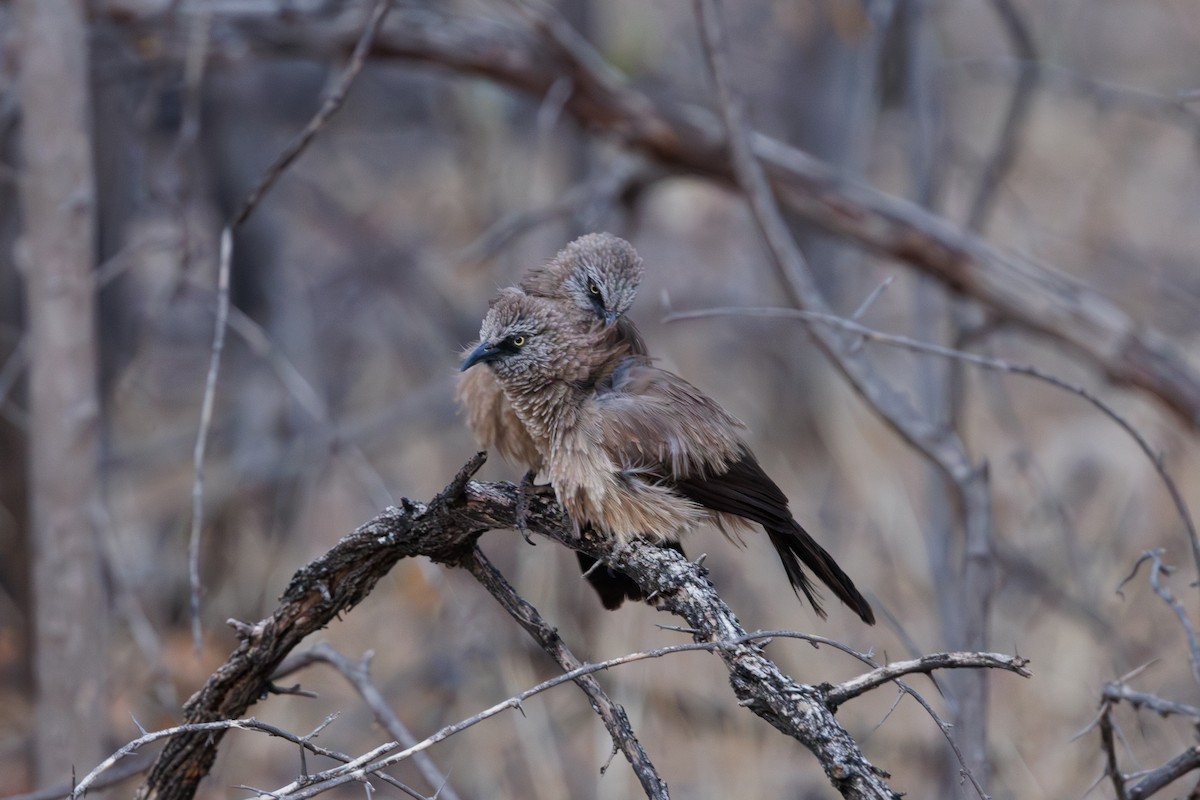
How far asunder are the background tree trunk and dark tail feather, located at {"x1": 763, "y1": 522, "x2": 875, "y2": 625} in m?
2.36

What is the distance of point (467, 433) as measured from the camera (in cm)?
688

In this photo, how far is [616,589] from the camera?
2910mm

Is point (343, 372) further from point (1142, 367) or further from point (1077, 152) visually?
point (1077, 152)

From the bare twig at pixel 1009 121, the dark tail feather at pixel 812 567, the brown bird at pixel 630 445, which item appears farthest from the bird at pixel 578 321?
the bare twig at pixel 1009 121

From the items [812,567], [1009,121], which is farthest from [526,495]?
[1009,121]

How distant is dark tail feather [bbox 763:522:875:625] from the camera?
8.07ft

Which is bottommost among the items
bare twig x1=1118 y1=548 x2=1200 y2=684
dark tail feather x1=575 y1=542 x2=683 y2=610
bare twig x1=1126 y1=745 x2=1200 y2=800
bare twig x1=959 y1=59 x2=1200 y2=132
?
bare twig x1=1126 y1=745 x2=1200 y2=800

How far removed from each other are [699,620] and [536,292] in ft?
5.30

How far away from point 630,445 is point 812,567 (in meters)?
0.48

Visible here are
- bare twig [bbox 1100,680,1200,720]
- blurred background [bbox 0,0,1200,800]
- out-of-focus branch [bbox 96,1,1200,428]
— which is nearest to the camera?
bare twig [bbox 1100,680,1200,720]

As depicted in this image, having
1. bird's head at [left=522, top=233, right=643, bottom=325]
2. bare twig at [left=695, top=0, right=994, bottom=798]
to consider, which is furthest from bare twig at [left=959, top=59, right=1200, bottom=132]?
bird's head at [left=522, top=233, right=643, bottom=325]

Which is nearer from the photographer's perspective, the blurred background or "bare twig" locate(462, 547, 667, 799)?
"bare twig" locate(462, 547, 667, 799)

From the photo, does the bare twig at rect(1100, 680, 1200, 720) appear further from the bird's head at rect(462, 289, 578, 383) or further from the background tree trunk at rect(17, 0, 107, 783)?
the background tree trunk at rect(17, 0, 107, 783)

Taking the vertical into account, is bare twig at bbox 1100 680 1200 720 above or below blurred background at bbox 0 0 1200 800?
below
